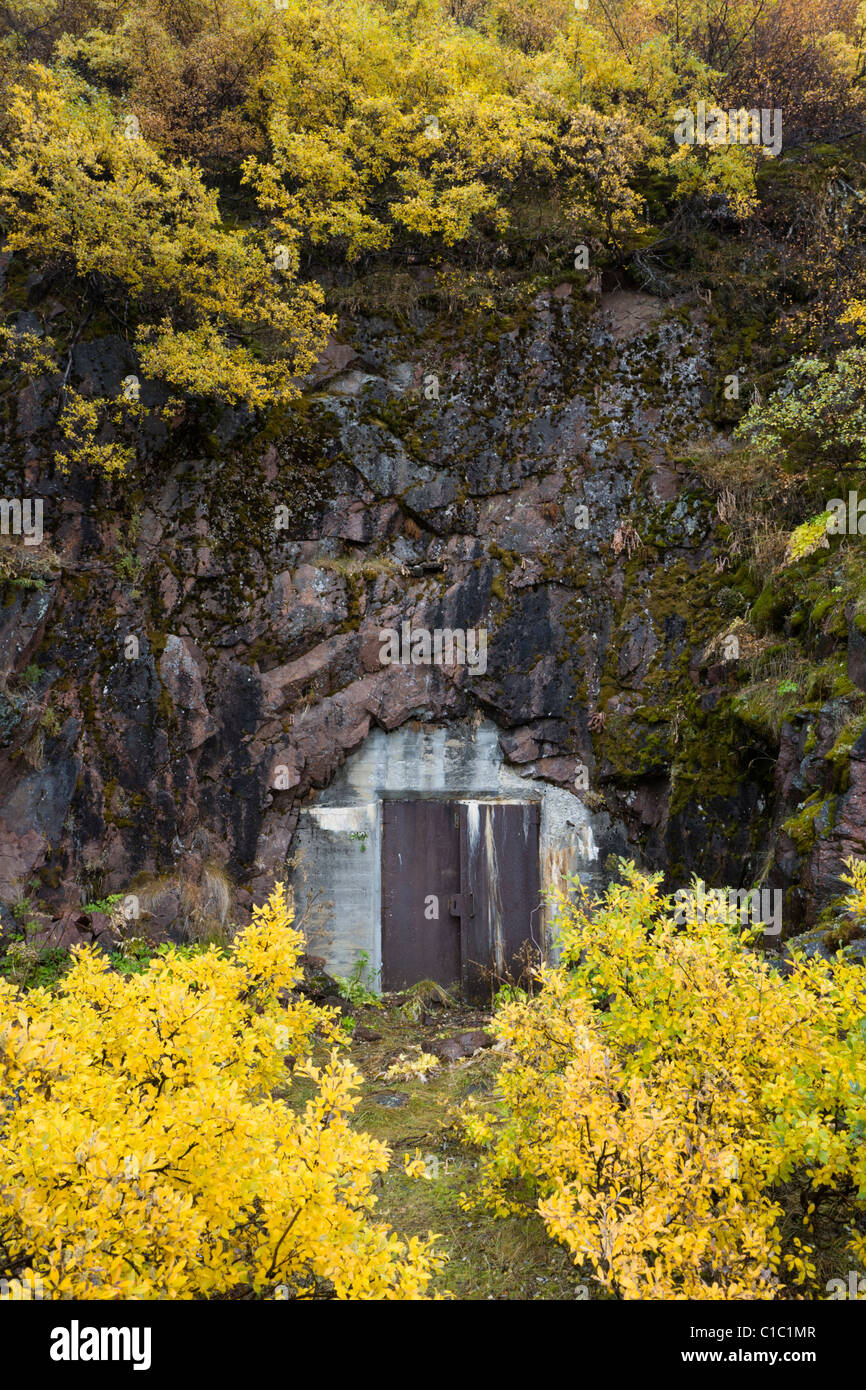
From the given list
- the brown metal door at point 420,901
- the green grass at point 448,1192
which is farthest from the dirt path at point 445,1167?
the brown metal door at point 420,901

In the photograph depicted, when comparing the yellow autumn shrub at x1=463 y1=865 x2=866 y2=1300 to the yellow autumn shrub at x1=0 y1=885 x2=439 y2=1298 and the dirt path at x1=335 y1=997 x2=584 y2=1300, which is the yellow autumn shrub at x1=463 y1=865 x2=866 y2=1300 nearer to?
the dirt path at x1=335 y1=997 x2=584 y2=1300

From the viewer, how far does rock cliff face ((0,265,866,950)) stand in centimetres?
1030

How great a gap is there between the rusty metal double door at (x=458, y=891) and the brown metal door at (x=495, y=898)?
0.01 metres

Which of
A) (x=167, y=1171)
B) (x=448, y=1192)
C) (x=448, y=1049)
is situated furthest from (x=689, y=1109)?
(x=448, y=1049)

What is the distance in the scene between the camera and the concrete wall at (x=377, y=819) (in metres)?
10.7

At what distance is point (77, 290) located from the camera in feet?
37.5

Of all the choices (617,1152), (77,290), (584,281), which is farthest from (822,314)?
(617,1152)

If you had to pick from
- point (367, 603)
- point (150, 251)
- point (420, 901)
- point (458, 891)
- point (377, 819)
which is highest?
point (150, 251)

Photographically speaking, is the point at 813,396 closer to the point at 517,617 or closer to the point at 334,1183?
the point at 517,617

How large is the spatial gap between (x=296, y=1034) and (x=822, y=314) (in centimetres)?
1137

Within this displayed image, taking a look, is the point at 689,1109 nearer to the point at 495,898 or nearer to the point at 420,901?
the point at 495,898

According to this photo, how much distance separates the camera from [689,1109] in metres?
3.99

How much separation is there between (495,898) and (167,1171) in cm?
750

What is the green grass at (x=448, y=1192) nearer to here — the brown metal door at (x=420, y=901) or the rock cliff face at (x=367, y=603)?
the brown metal door at (x=420, y=901)
